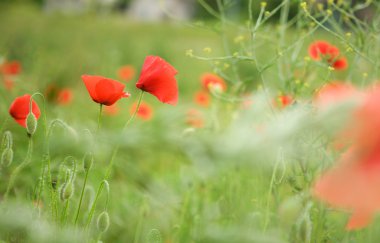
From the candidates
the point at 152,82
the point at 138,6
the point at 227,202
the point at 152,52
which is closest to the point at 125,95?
the point at 152,82

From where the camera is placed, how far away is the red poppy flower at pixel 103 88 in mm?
811

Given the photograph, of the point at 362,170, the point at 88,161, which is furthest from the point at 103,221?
the point at 362,170

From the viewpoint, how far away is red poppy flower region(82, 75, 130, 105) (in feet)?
2.66

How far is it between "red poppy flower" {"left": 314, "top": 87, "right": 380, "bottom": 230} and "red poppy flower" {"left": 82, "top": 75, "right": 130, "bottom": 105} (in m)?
0.53

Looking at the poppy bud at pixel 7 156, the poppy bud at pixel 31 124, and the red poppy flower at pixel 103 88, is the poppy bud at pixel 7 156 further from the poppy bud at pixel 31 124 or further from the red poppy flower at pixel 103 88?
the red poppy flower at pixel 103 88

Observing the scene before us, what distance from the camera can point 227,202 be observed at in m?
1.29

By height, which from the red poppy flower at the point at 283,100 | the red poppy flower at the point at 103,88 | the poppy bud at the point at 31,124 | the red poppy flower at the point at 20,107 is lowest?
the poppy bud at the point at 31,124

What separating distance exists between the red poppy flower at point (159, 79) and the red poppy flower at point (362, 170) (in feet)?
1.76

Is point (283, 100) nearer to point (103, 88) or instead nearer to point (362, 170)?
point (103, 88)

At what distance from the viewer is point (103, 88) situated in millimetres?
813

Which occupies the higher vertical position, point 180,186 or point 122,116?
point 122,116

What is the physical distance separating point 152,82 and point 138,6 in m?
19.3

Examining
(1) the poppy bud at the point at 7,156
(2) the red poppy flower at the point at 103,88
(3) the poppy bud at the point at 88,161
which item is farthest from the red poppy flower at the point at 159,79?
(1) the poppy bud at the point at 7,156

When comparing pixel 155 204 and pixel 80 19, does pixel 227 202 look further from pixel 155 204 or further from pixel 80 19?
pixel 80 19
